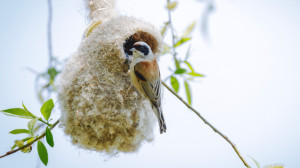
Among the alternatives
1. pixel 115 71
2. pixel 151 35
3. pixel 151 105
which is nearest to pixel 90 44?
pixel 115 71

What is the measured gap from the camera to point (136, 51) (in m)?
2.09

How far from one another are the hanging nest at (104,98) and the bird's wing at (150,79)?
0.06 metres

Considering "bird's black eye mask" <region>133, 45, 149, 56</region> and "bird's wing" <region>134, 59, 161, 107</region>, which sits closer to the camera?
"bird's wing" <region>134, 59, 161, 107</region>

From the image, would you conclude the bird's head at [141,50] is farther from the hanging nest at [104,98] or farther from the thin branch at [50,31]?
the thin branch at [50,31]

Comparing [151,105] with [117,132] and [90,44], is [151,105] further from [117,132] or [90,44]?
[90,44]

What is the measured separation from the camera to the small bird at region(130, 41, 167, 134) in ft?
6.40

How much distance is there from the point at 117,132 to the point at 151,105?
340mm

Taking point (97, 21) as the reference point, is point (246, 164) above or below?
below

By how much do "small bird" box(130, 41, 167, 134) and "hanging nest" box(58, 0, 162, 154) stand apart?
0.16ft

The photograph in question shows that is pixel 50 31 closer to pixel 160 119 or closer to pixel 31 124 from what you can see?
pixel 31 124

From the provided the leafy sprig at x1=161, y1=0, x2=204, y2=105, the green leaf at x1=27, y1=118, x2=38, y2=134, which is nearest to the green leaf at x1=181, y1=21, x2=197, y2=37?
the leafy sprig at x1=161, y1=0, x2=204, y2=105

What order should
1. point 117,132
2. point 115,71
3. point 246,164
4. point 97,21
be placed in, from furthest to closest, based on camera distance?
1. point 97,21
2. point 115,71
3. point 117,132
4. point 246,164

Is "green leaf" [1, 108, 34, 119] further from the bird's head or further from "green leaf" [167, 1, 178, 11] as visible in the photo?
"green leaf" [167, 1, 178, 11]

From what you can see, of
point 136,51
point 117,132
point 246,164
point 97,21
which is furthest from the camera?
point 97,21
